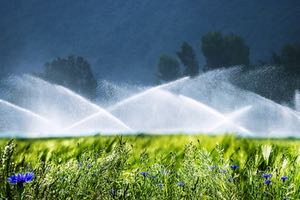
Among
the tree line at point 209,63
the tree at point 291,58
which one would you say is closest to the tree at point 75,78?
the tree line at point 209,63

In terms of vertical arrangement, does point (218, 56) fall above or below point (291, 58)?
above

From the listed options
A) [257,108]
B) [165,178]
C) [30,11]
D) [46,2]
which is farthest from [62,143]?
[46,2]

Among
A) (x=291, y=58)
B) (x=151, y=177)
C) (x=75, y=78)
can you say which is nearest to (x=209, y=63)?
(x=291, y=58)

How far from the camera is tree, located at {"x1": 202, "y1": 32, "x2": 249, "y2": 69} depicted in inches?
3418

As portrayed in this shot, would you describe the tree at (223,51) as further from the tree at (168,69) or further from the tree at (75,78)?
the tree at (75,78)

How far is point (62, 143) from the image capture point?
354cm

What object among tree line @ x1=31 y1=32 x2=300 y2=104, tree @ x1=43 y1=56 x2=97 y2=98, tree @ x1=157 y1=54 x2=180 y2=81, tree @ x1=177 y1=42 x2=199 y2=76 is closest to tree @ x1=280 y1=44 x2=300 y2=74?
tree line @ x1=31 y1=32 x2=300 y2=104

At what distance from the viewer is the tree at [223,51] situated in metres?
86.8

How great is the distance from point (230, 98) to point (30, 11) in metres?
91.2

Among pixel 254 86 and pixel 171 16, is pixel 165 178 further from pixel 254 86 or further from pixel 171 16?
pixel 171 16

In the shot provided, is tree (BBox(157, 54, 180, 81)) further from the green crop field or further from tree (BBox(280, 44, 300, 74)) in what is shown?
the green crop field

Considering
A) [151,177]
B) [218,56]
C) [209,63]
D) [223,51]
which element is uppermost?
[223,51]

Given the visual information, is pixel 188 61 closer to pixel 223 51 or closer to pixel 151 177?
pixel 223 51

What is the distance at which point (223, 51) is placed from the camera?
86.4 m
